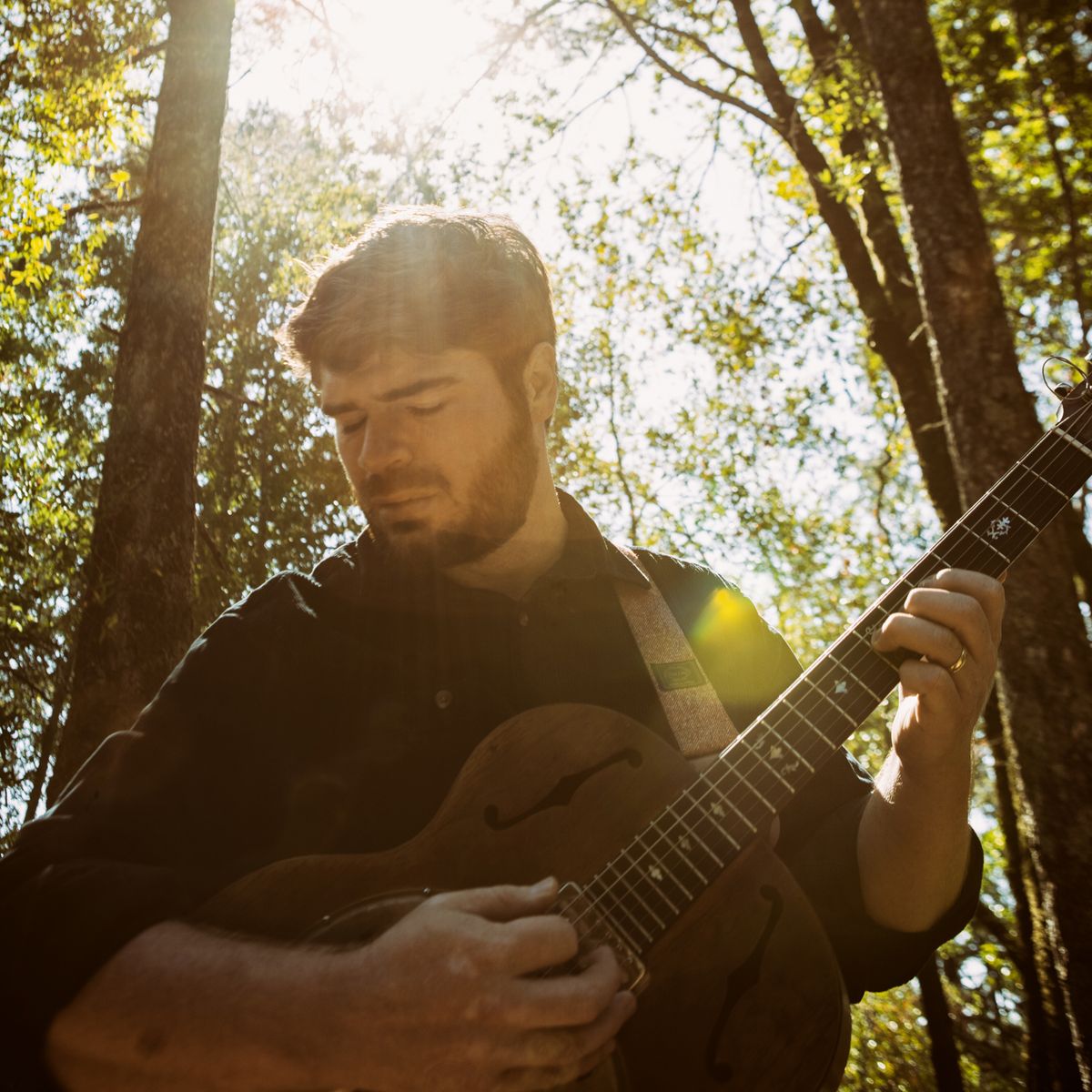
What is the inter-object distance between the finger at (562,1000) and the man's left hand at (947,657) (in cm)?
77

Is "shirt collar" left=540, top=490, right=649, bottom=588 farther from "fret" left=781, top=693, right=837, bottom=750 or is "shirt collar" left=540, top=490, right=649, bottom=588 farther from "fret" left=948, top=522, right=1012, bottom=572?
"fret" left=948, top=522, right=1012, bottom=572

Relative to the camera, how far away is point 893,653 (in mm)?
1772

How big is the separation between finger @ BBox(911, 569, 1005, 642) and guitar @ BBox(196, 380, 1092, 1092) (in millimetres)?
115

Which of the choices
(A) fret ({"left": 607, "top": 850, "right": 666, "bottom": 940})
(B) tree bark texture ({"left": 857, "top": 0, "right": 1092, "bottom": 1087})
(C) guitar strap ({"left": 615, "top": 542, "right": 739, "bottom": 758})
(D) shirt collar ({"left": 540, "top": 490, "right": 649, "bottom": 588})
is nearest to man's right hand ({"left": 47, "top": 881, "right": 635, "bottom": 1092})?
(A) fret ({"left": 607, "top": 850, "right": 666, "bottom": 940})

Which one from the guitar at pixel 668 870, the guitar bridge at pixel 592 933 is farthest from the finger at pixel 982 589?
the guitar bridge at pixel 592 933

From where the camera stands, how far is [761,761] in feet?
5.64

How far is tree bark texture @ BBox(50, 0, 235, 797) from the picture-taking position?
431 centimetres

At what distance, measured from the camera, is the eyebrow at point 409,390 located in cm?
215

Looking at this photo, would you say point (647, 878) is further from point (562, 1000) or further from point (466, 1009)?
point (466, 1009)

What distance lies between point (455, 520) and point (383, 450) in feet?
0.79

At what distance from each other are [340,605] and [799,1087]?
1.32m

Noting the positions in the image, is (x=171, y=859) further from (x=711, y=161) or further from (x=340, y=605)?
(x=711, y=161)

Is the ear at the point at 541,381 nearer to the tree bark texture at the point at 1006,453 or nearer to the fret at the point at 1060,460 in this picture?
the fret at the point at 1060,460

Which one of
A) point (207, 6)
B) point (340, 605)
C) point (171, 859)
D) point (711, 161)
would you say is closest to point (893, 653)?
point (340, 605)
